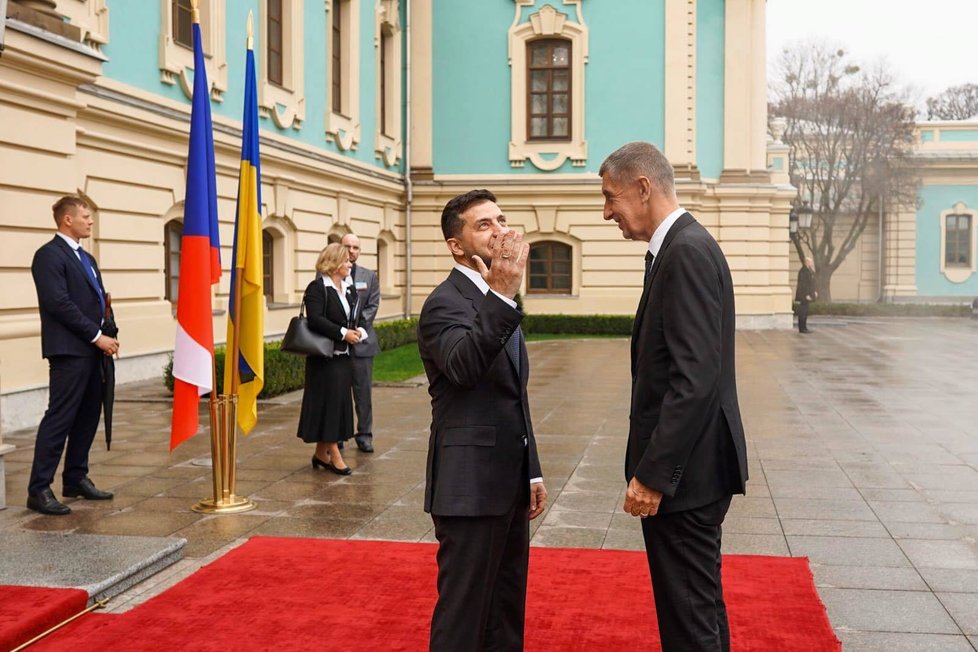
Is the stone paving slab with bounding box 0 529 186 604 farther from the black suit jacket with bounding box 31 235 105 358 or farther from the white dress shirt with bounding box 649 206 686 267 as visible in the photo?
the white dress shirt with bounding box 649 206 686 267

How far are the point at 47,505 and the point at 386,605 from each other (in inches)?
118

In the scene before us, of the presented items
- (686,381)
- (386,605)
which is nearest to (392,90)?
(386,605)

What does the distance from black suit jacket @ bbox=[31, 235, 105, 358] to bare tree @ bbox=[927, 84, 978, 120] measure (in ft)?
191

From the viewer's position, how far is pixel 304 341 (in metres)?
8.51

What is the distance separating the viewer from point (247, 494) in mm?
7750

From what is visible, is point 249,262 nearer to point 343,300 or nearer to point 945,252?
point 343,300

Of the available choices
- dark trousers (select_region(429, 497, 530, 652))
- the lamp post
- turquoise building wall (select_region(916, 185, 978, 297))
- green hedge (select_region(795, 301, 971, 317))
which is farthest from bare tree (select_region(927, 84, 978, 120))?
dark trousers (select_region(429, 497, 530, 652))

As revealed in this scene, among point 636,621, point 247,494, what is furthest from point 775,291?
point 636,621

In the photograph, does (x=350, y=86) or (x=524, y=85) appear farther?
(x=524, y=85)

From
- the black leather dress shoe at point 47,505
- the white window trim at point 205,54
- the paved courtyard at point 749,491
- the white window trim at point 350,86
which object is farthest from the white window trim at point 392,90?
the black leather dress shoe at point 47,505

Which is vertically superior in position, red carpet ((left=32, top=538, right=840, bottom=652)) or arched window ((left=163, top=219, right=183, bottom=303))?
arched window ((left=163, top=219, right=183, bottom=303))

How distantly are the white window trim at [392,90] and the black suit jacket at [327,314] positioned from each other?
671 inches

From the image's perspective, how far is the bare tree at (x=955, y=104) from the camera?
58062 millimetres

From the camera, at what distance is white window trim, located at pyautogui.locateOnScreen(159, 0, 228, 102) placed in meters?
15.0
